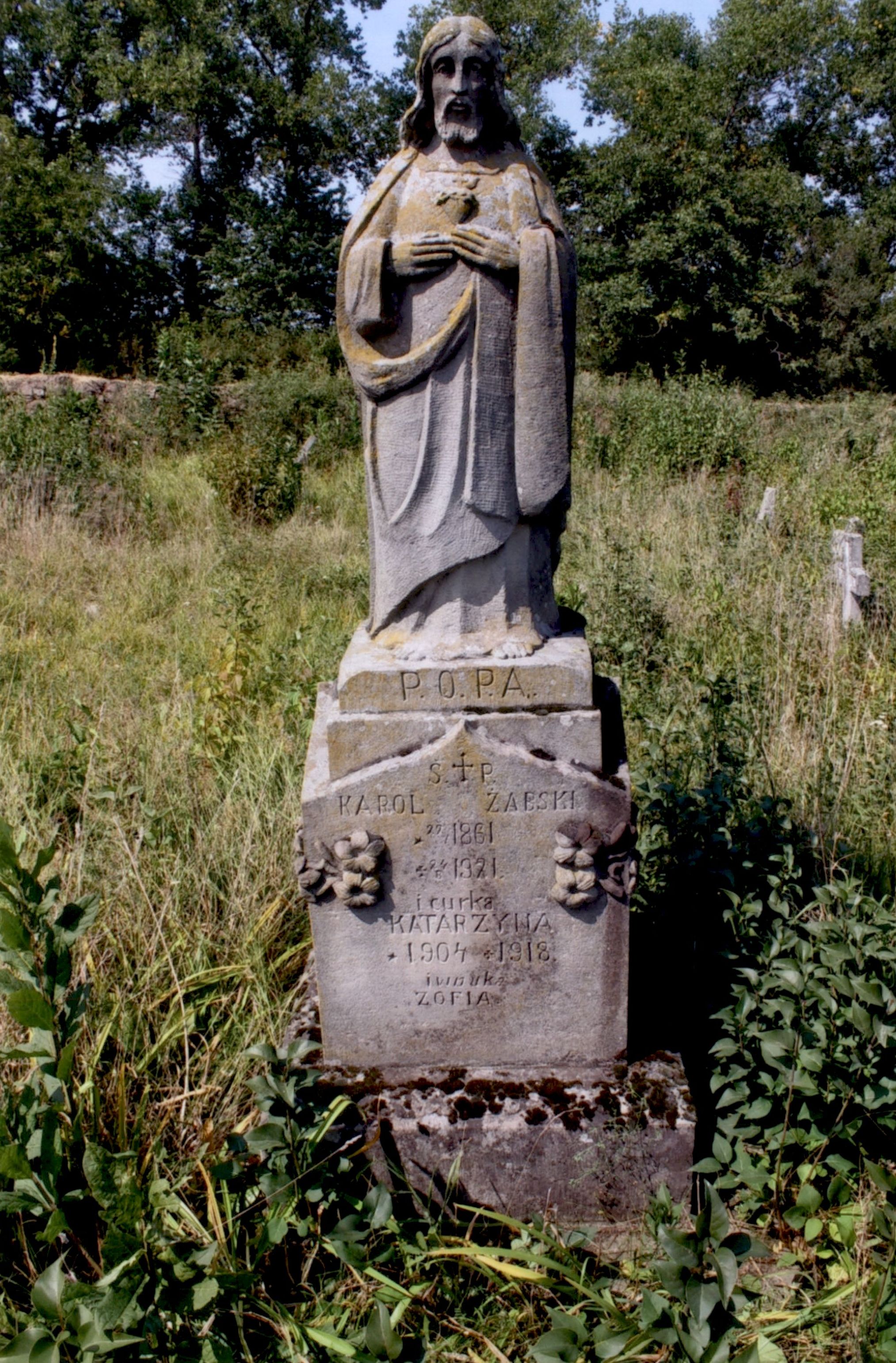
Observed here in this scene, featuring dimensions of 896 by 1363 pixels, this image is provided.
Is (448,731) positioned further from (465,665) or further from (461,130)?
(461,130)

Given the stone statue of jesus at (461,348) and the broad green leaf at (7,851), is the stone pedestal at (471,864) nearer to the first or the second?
the stone statue of jesus at (461,348)

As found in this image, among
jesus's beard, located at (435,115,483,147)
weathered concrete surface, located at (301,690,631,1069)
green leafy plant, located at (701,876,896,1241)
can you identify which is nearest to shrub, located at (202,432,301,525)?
weathered concrete surface, located at (301,690,631,1069)

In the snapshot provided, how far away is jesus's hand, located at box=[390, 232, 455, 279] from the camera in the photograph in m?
2.33

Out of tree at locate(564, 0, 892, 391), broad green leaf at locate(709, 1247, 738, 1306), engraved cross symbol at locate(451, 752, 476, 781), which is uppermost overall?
tree at locate(564, 0, 892, 391)

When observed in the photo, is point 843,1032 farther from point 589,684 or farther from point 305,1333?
point 305,1333

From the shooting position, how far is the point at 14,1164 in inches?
76.7

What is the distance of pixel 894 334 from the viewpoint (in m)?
23.7

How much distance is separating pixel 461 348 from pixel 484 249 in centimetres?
23

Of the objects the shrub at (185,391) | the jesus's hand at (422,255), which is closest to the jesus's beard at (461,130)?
the jesus's hand at (422,255)

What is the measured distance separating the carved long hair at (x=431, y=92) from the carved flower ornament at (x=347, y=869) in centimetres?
171

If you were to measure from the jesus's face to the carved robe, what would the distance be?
71 mm

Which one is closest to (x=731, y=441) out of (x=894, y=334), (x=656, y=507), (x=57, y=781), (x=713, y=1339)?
(x=656, y=507)

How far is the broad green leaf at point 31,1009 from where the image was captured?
202cm

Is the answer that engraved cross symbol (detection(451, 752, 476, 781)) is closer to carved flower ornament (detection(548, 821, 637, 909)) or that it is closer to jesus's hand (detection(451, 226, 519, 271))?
carved flower ornament (detection(548, 821, 637, 909))
